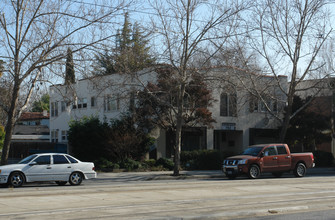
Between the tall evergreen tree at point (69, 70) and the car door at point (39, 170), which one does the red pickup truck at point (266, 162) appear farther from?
the car door at point (39, 170)

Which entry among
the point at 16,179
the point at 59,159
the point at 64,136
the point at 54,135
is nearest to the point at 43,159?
the point at 59,159

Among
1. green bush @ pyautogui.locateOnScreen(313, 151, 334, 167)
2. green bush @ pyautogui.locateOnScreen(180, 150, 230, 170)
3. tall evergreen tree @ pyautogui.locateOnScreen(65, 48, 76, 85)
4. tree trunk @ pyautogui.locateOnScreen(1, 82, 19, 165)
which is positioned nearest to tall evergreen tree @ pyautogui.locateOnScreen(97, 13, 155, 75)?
tall evergreen tree @ pyautogui.locateOnScreen(65, 48, 76, 85)

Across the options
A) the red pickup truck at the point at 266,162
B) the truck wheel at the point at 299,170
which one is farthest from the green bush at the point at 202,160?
the truck wheel at the point at 299,170

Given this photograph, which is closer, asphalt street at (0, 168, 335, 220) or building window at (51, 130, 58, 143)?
asphalt street at (0, 168, 335, 220)

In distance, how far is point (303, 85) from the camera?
1650 inches

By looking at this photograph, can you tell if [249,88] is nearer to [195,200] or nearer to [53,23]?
[53,23]

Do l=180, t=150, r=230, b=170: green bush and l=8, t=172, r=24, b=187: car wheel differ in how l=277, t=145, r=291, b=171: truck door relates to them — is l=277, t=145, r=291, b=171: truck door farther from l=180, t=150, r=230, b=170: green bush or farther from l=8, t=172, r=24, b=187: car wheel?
l=8, t=172, r=24, b=187: car wheel

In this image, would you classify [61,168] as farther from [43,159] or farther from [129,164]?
[129,164]

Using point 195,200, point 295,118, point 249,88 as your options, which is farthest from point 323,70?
point 195,200

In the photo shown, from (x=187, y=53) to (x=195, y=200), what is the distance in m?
12.3

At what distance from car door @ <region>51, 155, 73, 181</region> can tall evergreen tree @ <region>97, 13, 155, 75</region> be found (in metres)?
4.22

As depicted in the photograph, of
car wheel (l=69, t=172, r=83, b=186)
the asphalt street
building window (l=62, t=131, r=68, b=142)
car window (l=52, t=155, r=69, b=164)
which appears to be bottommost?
the asphalt street

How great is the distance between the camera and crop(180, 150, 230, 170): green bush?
32969 millimetres

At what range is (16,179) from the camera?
746 inches
